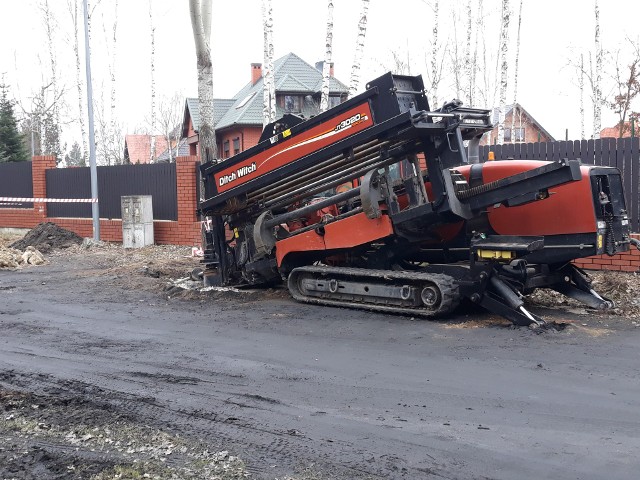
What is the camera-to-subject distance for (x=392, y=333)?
26.8 feet

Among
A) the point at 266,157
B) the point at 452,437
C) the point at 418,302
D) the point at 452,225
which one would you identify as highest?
the point at 266,157

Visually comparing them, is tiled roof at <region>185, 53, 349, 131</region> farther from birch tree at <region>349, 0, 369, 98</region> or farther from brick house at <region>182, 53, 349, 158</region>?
birch tree at <region>349, 0, 369, 98</region>

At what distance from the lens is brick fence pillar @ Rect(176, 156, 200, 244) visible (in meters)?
18.3

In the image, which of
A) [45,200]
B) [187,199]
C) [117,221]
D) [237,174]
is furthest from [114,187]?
[237,174]

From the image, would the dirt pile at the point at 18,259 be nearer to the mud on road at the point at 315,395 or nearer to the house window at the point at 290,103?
the mud on road at the point at 315,395

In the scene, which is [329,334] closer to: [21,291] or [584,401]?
[584,401]

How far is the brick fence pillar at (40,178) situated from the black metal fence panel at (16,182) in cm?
39

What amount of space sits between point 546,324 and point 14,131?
35.9m

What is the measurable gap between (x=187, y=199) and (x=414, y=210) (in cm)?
1072

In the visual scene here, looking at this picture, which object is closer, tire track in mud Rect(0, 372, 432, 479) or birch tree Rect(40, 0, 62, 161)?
tire track in mud Rect(0, 372, 432, 479)

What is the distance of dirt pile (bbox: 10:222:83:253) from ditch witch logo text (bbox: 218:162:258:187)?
10.0 m

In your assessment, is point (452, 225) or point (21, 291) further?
point (21, 291)

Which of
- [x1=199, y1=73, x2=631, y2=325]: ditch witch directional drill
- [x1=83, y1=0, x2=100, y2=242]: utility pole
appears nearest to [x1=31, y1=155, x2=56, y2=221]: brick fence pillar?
[x1=83, y1=0, x2=100, y2=242]: utility pole

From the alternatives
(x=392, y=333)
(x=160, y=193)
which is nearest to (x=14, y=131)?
(x=160, y=193)
